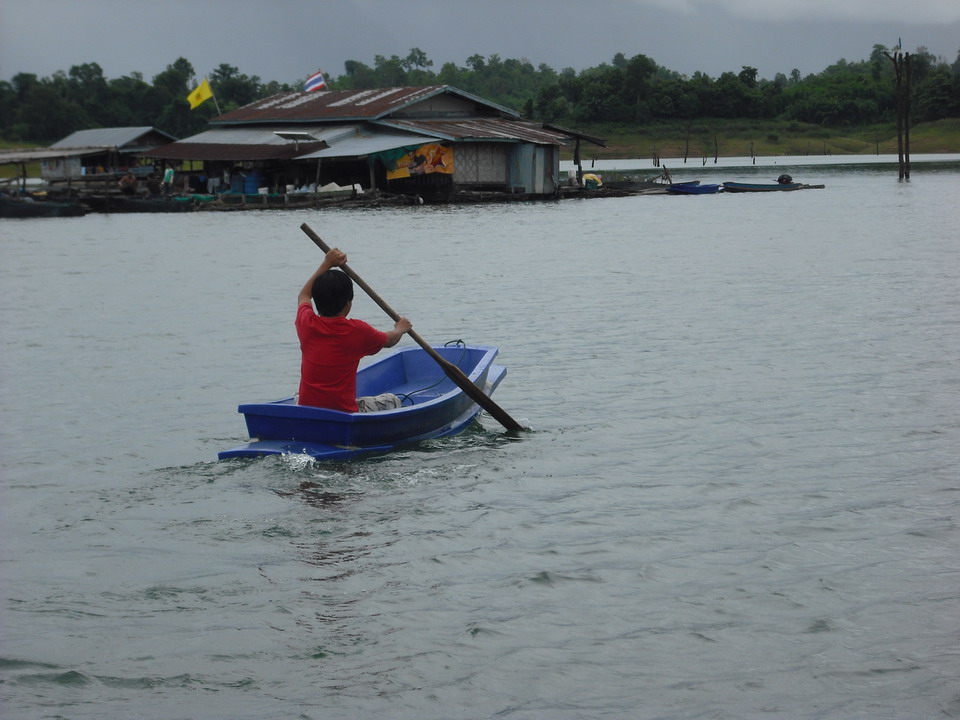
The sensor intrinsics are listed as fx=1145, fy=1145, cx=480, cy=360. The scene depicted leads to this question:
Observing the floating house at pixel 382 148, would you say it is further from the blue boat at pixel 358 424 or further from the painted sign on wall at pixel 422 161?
the blue boat at pixel 358 424

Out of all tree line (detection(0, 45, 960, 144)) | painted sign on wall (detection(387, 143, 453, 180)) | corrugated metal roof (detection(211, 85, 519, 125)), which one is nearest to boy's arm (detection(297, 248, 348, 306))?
painted sign on wall (detection(387, 143, 453, 180))

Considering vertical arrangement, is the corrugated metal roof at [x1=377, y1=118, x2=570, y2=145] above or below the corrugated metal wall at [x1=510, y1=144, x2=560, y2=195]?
above

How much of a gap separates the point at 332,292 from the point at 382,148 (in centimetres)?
3062

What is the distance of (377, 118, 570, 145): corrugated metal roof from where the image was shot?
3847 centimetres

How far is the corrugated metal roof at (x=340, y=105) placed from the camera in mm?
41562

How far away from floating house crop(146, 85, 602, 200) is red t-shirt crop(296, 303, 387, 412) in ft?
99.0

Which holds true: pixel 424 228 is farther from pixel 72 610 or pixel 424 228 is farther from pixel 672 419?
pixel 72 610

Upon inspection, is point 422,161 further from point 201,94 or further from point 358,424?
point 358,424

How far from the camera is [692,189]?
152 ft

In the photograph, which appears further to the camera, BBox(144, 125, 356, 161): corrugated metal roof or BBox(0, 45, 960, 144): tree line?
BBox(0, 45, 960, 144): tree line

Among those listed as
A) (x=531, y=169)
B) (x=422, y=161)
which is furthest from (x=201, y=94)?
(x=531, y=169)

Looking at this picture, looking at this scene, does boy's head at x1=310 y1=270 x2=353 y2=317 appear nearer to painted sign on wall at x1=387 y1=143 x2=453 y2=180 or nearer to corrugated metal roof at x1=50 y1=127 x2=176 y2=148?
painted sign on wall at x1=387 y1=143 x2=453 y2=180

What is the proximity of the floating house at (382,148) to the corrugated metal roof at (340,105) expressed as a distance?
0.18ft

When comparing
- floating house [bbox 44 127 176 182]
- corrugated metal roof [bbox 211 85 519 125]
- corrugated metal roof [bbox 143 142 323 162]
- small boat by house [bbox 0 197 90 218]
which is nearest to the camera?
small boat by house [bbox 0 197 90 218]
